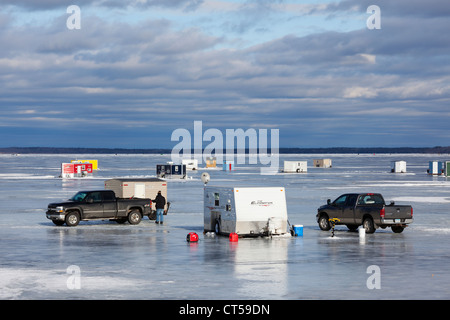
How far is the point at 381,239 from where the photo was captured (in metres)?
33.0

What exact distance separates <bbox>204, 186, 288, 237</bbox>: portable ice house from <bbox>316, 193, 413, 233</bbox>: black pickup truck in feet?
13.8

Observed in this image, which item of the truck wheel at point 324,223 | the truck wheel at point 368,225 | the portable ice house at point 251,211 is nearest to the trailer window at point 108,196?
the portable ice house at point 251,211

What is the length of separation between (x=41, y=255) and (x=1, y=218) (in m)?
17.2

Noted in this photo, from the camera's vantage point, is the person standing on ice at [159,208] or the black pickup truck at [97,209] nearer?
the black pickup truck at [97,209]

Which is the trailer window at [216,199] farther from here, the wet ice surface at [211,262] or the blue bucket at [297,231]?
the blue bucket at [297,231]

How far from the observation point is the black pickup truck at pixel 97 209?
3909cm

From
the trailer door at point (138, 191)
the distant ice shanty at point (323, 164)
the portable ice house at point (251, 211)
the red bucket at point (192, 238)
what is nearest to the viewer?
the red bucket at point (192, 238)

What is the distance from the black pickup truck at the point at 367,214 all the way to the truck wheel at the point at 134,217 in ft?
32.2

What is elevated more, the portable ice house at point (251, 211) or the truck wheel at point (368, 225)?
the portable ice house at point (251, 211)

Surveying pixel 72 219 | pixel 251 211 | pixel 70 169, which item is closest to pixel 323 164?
pixel 70 169

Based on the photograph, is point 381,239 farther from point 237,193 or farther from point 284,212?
point 237,193

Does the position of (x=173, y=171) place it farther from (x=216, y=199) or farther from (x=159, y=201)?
(x=216, y=199)
